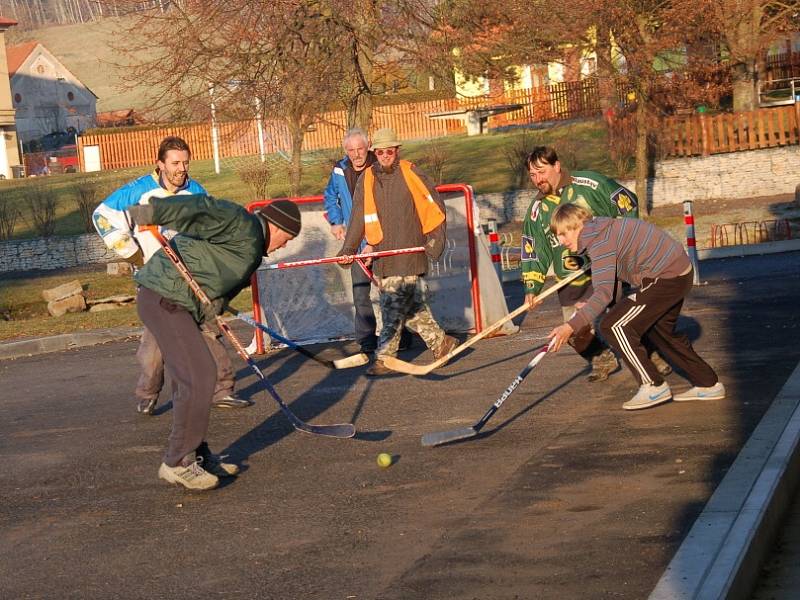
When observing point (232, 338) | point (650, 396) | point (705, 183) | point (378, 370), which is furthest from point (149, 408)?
point (705, 183)

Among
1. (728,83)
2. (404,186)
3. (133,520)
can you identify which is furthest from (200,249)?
(728,83)

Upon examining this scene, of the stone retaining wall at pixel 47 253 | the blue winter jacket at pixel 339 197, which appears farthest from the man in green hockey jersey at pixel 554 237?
the stone retaining wall at pixel 47 253

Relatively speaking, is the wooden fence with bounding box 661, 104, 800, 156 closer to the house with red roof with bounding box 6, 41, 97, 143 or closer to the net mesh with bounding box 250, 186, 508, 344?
the net mesh with bounding box 250, 186, 508, 344

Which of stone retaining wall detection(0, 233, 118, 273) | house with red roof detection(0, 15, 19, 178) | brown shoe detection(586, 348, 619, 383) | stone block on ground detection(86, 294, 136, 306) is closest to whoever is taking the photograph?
brown shoe detection(586, 348, 619, 383)

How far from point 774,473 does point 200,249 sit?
10.8 ft

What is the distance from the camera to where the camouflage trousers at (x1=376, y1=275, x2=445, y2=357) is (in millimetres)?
11398

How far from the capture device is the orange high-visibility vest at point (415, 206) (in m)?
11.3

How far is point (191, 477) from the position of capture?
24.6 feet

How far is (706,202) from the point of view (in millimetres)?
29547

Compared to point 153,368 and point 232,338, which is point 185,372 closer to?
point 232,338

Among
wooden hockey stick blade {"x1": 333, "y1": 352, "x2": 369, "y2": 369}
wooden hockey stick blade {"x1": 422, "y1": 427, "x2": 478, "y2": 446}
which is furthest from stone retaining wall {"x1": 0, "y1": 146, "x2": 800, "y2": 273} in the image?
wooden hockey stick blade {"x1": 422, "y1": 427, "x2": 478, "y2": 446}

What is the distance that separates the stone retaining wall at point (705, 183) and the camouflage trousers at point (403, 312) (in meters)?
17.7

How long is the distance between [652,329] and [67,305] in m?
13.4

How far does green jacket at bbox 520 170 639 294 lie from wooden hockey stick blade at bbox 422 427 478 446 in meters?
1.79
